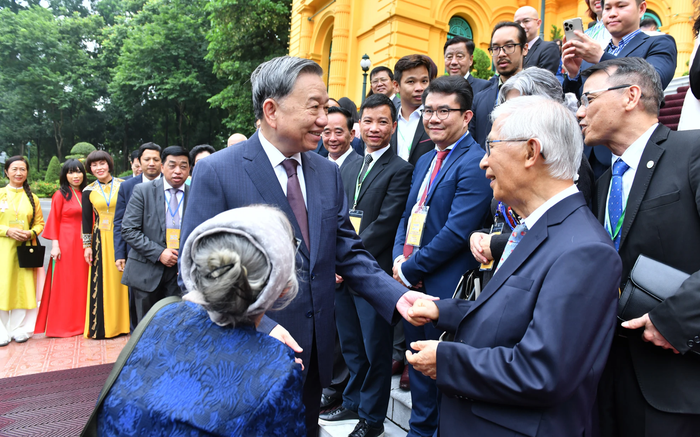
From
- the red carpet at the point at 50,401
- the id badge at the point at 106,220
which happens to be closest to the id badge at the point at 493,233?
the red carpet at the point at 50,401

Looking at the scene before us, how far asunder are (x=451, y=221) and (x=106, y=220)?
17.6 feet

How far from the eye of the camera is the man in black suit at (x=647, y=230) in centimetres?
165

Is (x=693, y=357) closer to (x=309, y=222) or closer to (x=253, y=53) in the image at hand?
(x=309, y=222)

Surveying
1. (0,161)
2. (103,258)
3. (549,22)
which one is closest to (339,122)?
(103,258)

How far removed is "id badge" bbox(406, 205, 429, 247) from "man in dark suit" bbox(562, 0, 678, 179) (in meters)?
1.12

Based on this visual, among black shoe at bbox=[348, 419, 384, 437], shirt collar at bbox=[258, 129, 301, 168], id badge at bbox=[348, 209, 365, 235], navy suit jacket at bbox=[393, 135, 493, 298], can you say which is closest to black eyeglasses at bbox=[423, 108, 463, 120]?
navy suit jacket at bbox=[393, 135, 493, 298]

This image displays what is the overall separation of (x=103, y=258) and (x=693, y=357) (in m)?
6.74

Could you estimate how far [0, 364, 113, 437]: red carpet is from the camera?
12.5ft

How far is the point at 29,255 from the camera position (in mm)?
6238


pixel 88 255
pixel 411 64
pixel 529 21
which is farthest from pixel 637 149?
pixel 88 255

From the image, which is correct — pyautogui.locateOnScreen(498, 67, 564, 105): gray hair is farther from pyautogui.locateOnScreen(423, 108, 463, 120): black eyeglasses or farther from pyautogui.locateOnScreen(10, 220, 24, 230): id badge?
pyautogui.locateOnScreen(10, 220, 24, 230): id badge

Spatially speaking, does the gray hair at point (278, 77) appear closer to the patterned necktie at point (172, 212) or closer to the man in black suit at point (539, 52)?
the man in black suit at point (539, 52)

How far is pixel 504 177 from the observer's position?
174 cm

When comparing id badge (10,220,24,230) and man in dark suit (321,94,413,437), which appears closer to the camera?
man in dark suit (321,94,413,437)
